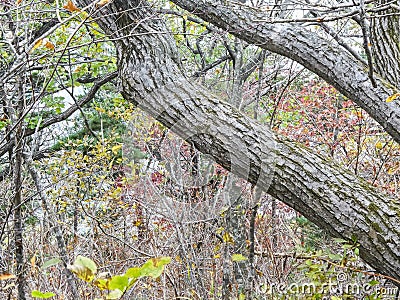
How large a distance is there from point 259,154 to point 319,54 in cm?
72

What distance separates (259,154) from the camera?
84.0 inches

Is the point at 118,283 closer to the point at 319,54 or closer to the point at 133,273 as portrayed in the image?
the point at 133,273

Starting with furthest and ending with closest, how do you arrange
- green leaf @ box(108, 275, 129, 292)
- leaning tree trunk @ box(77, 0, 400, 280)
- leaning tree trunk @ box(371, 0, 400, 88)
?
1. leaning tree trunk @ box(371, 0, 400, 88)
2. leaning tree trunk @ box(77, 0, 400, 280)
3. green leaf @ box(108, 275, 129, 292)

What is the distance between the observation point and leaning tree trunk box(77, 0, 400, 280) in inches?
79.5

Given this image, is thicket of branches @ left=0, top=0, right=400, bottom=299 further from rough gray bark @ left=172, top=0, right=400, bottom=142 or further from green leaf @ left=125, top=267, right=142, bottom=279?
green leaf @ left=125, top=267, right=142, bottom=279

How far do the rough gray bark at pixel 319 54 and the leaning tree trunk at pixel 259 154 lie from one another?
0.04m

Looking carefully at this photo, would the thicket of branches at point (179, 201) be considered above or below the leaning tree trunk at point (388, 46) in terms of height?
below

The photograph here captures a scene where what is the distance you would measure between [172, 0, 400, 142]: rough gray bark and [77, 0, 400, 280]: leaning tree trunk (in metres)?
0.04

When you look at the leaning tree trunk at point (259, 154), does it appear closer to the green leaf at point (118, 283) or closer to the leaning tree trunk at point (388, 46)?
the leaning tree trunk at point (388, 46)

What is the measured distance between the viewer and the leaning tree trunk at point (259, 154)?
2020 mm
